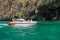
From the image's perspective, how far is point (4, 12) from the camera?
11162 centimetres

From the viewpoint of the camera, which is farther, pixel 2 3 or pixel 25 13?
pixel 2 3

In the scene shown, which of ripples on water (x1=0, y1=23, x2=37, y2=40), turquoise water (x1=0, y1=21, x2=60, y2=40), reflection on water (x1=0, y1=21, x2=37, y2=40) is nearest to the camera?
→ turquoise water (x1=0, y1=21, x2=60, y2=40)

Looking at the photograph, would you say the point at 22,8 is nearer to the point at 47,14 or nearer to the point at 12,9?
the point at 12,9

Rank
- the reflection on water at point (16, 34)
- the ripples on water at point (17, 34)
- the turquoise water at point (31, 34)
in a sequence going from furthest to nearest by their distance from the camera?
the reflection on water at point (16, 34)
the ripples on water at point (17, 34)
the turquoise water at point (31, 34)

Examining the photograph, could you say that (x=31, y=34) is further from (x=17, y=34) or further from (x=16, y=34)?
(x=16, y=34)

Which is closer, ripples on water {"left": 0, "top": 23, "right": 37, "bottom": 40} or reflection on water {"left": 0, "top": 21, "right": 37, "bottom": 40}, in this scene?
ripples on water {"left": 0, "top": 23, "right": 37, "bottom": 40}

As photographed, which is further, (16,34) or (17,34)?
(17,34)

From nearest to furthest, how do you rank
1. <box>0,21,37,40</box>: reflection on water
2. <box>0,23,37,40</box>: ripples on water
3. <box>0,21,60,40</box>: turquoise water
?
<box>0,21,60,40</box>: turquoise water
<box>0,23,37,40</box>: ripples on water
<box>0,21,37,40</box>: reflection on water

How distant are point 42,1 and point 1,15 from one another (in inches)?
894

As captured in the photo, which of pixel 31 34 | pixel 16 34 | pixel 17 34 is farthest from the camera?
pixel 17 34

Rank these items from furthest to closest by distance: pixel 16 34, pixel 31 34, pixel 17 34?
pixel 17 34 < pixel 16 34 < pixel 31 34

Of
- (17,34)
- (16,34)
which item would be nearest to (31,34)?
(17,34)

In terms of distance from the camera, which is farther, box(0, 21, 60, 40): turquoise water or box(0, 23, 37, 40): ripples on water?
box(0, 23, 37, 40): ripples on water

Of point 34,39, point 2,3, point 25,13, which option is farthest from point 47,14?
point 34,39
